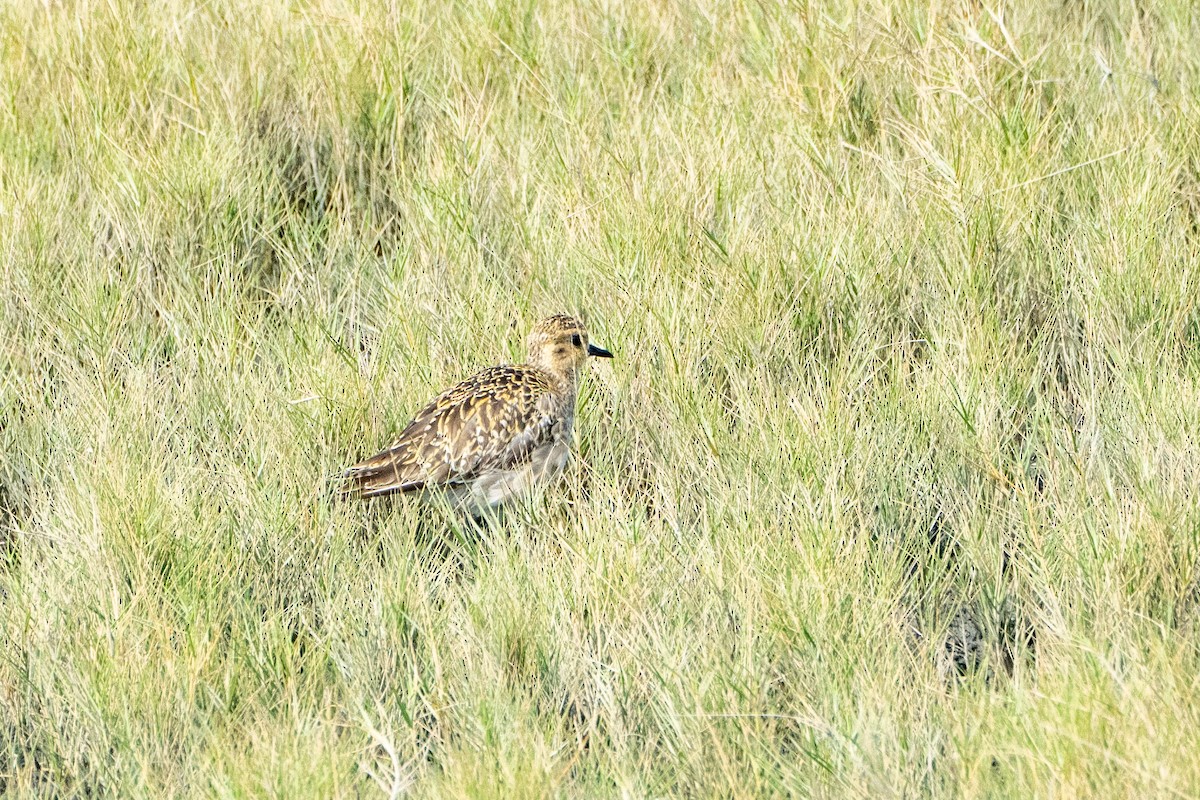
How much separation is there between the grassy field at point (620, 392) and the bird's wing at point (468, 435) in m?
0.14

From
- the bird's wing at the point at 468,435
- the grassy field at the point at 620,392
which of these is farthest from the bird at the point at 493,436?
the grassy field at the point at 620,392

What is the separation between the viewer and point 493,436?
4.77 metres

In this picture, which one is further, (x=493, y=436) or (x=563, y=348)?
(x=563, y=348)

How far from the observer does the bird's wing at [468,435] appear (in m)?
4.60

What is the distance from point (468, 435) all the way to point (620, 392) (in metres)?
0.57

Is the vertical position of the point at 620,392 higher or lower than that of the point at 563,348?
lower

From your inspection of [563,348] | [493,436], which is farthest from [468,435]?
[563,348]

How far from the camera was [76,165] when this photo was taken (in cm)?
600

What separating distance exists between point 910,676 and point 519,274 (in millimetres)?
2426

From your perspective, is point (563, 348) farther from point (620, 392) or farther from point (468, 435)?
point (468, 435)

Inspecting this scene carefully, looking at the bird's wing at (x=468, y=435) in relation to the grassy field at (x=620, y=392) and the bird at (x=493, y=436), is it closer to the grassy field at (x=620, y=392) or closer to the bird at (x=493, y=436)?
the bird at (x=493, y=436)

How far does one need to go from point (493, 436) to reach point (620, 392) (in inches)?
18.7

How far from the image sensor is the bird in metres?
4.62

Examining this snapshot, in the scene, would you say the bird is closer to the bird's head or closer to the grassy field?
the bird's head
